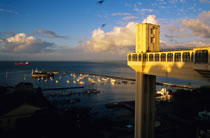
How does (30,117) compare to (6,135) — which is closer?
(6,135)

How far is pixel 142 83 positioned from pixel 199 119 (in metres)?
22.3

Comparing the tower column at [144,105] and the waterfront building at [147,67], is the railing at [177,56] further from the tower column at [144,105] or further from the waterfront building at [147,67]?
the tower column at [144,105]

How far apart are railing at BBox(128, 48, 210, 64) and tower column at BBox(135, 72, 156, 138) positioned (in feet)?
5.63

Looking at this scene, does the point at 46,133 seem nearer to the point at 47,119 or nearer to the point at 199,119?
the point at 47,119

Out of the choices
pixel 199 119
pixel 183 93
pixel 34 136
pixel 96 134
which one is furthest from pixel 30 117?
pixel 183 93

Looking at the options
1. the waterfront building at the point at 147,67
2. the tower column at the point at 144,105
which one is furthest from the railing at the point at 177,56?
the tower column at the point at 144,105

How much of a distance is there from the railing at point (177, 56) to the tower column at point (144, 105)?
1716 mm

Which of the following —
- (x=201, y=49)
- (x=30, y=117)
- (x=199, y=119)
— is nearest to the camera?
(x=201, y=49)

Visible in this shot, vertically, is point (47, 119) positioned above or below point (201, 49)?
below

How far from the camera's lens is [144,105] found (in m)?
14.7

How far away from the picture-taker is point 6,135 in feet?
70.4

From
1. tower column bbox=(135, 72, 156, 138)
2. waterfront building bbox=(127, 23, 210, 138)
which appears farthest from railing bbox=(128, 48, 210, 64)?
tower column bbox=(135, 72, 156, 138)

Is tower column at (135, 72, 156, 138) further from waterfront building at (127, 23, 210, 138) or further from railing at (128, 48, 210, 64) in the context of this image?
railing at (128, 48, 210, 64)

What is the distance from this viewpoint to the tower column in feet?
47.4
